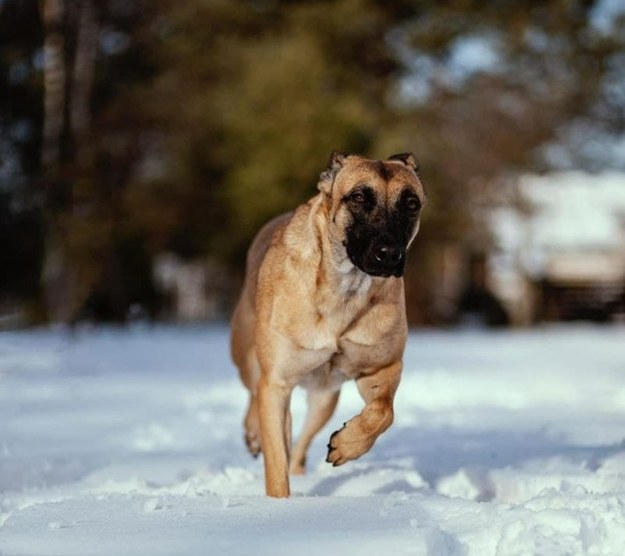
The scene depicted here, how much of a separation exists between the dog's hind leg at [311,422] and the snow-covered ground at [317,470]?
0.61ft

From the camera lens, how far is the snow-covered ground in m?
3.58

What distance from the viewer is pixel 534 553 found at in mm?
3469

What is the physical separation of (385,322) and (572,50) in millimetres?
30422

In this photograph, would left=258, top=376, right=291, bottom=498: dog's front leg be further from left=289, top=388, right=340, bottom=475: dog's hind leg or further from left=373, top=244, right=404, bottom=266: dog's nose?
left=289, top=388, right=340, bottom=475: dog's hind leg

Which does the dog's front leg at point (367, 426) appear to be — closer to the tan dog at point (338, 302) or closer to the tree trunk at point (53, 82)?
the tan dog at point (338, 302)

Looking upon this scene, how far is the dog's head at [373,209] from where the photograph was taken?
16.2 ft

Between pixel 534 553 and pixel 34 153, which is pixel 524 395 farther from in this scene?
pixel 34 153

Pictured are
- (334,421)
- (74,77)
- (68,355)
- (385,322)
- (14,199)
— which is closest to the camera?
(385,322)

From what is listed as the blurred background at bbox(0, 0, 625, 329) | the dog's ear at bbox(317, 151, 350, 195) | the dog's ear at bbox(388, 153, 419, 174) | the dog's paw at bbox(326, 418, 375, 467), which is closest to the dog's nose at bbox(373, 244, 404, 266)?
the dog's ear at bbox(317, 151, 350, 195)

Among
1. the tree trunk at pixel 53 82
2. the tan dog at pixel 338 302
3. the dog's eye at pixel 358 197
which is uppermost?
the tree trunk at pixel 53 82

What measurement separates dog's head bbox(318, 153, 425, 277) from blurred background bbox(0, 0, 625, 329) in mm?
21900

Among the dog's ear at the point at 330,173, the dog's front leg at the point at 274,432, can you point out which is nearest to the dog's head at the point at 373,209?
the dog's ear at the point at 330,173

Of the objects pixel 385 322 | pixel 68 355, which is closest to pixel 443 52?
pixel 68 355

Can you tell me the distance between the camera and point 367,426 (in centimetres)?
487
